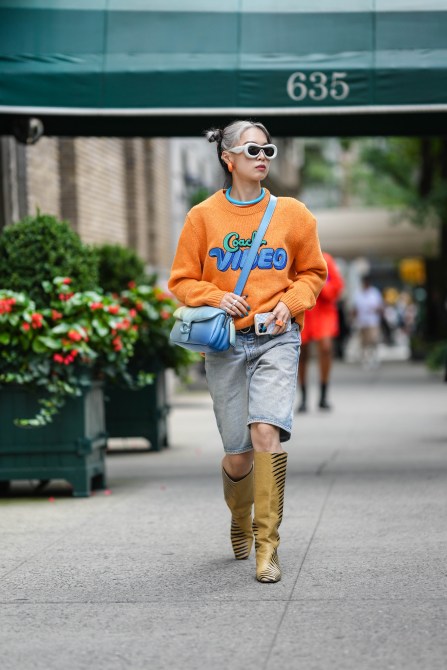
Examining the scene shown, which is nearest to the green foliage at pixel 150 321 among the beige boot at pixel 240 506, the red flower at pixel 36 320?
the red flower at pixel 36 320

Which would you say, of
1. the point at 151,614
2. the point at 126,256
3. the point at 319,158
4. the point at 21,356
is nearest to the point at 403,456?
the point at 126,256

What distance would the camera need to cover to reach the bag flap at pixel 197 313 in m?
5.69

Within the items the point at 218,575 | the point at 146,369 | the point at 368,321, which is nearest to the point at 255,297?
the point at 218,575

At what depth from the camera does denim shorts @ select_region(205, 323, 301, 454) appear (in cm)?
573

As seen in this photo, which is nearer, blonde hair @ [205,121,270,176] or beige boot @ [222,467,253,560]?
blonde hair @ [205,121,270,176]

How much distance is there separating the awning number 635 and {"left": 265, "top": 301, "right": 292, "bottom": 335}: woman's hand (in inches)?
123

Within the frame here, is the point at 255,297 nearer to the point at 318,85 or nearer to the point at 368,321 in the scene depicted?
the point at 318,85

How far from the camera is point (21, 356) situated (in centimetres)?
799

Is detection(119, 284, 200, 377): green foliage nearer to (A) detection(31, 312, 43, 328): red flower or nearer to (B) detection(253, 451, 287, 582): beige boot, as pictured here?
(A) detection(31, 312, 43, 328): red flower

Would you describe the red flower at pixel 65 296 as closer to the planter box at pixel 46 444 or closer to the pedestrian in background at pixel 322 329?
the planter box at pixel 46 444

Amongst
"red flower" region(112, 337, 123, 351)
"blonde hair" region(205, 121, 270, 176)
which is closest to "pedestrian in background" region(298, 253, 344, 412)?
"red flower" region(112, 337, 123, 351)

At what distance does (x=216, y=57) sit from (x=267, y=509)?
12.4ft

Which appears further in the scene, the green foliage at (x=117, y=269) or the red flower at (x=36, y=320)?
the green foliage at (x=117, y=269)

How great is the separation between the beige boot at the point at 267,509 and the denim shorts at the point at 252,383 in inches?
6.7
